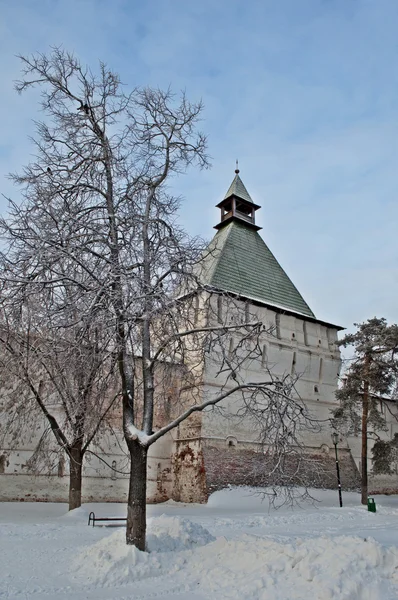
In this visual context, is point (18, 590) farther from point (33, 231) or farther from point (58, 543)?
point (33, 231)

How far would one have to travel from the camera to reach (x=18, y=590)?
18.8 feet

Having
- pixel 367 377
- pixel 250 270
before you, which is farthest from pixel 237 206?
pixel 367 377

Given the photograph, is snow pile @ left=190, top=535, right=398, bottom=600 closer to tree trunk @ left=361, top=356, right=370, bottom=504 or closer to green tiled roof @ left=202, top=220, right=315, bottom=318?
tree trunk @ left=361, top=356, right=370, bottom=504

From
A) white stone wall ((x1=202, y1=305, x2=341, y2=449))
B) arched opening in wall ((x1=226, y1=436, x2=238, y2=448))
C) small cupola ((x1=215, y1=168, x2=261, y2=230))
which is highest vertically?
small cupola ((x1=215, y1=168, x2=261, y2=230))

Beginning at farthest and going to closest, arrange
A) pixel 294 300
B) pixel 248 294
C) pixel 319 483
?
pixel 294 300, pixel 248 294, pixel 319 483

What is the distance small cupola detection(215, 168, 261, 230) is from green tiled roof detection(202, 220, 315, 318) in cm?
34

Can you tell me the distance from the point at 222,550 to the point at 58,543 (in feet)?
10.1

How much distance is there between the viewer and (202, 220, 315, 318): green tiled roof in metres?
21.0

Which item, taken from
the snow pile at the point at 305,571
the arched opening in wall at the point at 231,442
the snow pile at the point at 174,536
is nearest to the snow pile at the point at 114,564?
the snow pile at the point at 174,536

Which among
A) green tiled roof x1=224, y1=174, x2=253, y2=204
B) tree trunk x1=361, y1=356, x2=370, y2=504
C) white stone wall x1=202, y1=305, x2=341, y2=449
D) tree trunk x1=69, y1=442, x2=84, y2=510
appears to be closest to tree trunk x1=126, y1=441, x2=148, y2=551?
tree trunk x1=69, y1=442, x2=84, y2=510

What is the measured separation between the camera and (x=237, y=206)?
86.4 ft

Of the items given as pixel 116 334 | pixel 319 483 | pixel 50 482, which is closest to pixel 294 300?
pixel 319 483

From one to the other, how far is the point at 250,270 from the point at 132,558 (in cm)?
1695

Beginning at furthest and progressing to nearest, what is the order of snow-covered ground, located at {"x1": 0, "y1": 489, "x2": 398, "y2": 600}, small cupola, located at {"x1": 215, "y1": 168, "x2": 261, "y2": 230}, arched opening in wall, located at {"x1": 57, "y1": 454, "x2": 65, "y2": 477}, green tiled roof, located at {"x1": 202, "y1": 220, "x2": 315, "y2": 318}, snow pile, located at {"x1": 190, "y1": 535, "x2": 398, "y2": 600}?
1. small cupola, located at {"x1": 215, "y1": 168, "x2": 261, "y2": 230}
2. green tiled roof, located at {"x1": 202, "y1": 220, "x2": 315, "y2": 318}
3. arched opening in wall, located at {"x1": 57, "y1": 454, "x2": 65, "y2": 477}
4. snow-covered ground, located at {"x1": 0, "y1": 489, "x2": 398, "y2": 600}
5. snow pile, located at {"x1": 190, "y1": 535, "x2": 398, "y2": 600}
